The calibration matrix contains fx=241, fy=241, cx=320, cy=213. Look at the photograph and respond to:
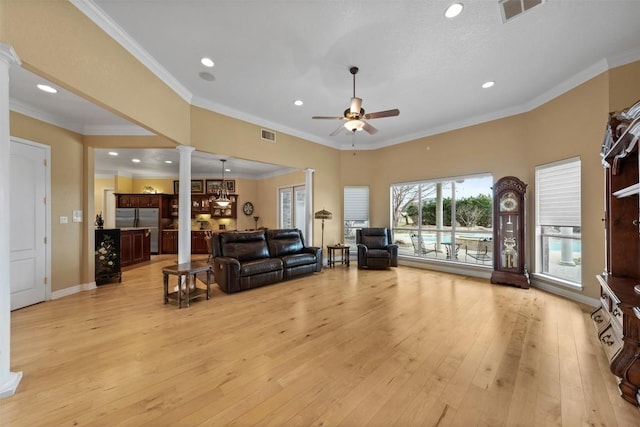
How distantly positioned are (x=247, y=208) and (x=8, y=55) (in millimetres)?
7719

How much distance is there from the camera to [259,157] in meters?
5.23

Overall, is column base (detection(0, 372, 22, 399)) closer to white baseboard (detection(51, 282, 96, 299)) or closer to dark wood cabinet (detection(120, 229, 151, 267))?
white baseboard (detection(51, 282, 96, 299))

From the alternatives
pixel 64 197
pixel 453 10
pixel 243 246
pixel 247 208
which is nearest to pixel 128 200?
pixel 247 208

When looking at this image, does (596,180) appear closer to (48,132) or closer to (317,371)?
(317,371)

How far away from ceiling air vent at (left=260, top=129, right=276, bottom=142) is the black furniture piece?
3.18 m

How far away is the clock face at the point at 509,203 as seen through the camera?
A: 4523 millimetres

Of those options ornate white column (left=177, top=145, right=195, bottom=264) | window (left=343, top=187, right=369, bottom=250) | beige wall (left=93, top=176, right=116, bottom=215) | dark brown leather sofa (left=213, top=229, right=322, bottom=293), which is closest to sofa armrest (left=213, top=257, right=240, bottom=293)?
dark brown leather sofa (left=213, top=229, right=322, bottom=293)

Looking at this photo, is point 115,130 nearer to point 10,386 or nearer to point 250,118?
point 250,118

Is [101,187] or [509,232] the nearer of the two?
[509,232]

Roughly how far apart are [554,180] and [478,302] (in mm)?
2583

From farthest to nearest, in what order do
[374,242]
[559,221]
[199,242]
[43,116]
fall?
[199,242], [374,242], [559,221], [43,116]

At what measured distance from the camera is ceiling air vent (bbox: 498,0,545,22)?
2.35m

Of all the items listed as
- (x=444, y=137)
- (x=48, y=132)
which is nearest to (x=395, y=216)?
(x=444, y=137)

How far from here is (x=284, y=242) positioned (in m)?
5.49
